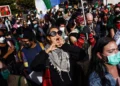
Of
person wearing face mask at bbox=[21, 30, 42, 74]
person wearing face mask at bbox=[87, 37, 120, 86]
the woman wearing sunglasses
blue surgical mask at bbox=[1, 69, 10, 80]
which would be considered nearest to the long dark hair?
person wearing face mask at bbox=[87, 37, 120, 86]

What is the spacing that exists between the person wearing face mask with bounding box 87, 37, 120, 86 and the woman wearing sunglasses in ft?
2.84

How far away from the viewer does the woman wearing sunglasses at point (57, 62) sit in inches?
155

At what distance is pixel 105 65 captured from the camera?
3.06 meters

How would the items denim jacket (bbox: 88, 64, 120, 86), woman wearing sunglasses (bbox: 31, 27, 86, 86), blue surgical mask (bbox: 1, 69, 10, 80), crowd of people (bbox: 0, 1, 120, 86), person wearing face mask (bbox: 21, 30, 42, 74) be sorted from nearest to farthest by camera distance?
denim jacket (bbox: 88, 64, 120, 86), crowd of people (bbox: 0, 1, 120, 86), blue surgical mask (bbox: 1, 69, 10, 80), woman wearing sunglasses (bbox: 31, 27, 86, 86), person wearing face mask (bbox: 21, 30, 42, 74)

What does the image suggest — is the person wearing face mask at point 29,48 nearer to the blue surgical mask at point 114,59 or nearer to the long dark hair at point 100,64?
the long dark hair at point 100,64

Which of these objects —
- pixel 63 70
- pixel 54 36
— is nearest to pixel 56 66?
pixel 63 70

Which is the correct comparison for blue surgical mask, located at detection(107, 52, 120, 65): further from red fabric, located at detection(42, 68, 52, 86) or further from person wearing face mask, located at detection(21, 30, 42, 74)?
person wearing face mask, located at detection(21, 30, 42, 74)

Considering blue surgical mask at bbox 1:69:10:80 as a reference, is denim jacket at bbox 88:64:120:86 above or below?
above

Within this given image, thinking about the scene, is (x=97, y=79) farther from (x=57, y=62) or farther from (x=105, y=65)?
(x=57, y=62)

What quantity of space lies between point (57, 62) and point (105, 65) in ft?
3.28

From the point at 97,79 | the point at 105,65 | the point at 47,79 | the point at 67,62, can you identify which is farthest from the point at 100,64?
the point at 47,79

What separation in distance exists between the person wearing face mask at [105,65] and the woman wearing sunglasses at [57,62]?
867mm

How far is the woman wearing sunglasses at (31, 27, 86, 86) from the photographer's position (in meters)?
3.95

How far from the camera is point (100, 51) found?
122 inches
